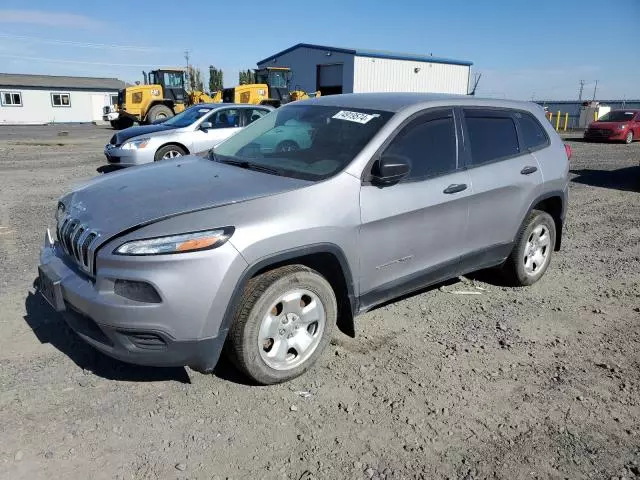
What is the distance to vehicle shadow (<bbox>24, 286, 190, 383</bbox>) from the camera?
320cm

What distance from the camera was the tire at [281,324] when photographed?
2.87 metres

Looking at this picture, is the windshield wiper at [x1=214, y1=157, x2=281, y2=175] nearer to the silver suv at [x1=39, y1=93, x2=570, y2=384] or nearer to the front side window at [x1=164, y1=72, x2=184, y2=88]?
the silver suv at [x1=39, y1=93, x2=570, y2=384]

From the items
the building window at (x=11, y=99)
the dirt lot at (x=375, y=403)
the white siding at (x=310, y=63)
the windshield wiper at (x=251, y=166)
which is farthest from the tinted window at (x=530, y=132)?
the building window at (x=11, y=99)

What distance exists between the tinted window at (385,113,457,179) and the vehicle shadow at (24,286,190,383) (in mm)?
2117

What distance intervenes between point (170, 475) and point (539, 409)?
2.12 m

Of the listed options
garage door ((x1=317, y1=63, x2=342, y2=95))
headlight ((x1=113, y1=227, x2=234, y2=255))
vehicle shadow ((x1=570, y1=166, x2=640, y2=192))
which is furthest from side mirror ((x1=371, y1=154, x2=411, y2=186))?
garage door ((x1=317, y1=63, x2=342, y2=95))

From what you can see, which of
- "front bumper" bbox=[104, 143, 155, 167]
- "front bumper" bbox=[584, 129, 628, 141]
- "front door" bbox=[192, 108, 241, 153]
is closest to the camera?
"front bumper" bbox=[104, 143, 155, 167]

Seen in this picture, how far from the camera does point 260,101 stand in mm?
25141

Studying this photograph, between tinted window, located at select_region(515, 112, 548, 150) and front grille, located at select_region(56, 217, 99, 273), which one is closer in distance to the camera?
front grille, located at select_region(56, 217, 99, 273)

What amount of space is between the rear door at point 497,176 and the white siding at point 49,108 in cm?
5047

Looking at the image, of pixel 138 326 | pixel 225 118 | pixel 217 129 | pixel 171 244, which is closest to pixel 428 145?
pixel 171 244

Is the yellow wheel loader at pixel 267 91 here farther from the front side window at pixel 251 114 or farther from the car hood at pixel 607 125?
the car hood at pixel 607 125

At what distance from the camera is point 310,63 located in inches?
1585

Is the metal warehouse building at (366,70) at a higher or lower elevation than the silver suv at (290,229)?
higher
